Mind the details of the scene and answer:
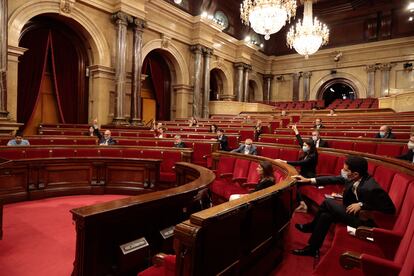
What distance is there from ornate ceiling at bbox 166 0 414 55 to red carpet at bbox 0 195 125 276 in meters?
11.2

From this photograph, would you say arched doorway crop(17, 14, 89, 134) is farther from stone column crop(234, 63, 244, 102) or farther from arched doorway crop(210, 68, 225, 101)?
stone column crop(234, 63, 244, 102)

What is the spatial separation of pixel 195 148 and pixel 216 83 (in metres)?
10.3

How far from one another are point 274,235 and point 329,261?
517mm

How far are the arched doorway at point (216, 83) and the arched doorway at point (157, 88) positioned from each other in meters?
3.24

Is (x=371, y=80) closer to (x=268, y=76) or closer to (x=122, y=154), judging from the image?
(x=268, y=76)

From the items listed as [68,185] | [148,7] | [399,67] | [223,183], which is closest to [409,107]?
[399,67]

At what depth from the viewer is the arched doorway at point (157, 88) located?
39.3 feet

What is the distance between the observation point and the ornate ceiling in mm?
13867

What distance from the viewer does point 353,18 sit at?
15234 mm

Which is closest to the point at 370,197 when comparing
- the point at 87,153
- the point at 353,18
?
the point at 87,153

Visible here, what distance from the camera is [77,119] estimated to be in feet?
30.7

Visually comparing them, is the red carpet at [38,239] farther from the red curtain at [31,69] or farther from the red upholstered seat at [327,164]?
the red curtain at [31,69]

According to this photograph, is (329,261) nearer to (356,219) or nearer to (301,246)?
(356,219)

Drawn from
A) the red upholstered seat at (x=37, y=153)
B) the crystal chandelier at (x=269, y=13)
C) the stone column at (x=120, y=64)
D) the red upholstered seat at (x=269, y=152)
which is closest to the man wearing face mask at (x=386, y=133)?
the red upholstered seat at (x=269, y=152)
